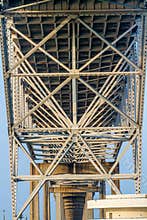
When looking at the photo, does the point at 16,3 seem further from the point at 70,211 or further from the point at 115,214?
the point at 70,211

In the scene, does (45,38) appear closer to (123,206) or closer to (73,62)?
(73,62)

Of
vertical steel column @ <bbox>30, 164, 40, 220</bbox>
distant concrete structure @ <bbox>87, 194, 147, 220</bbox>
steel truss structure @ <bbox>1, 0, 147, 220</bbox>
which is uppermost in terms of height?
steel truss structure @ <bbox>1, 0, 147, 220</bbox>

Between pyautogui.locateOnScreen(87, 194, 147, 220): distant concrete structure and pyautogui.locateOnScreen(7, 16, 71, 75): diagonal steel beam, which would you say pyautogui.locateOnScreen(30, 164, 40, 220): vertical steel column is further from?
pyautogui.locateOnScreen(87, 194, 147, 220): distant concrete structure

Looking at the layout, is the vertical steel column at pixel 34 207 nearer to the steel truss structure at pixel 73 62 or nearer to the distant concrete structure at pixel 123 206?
the steel truss structure at pixel 73 62

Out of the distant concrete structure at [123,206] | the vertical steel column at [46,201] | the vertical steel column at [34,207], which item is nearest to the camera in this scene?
the distant concrete structure at [123,206]

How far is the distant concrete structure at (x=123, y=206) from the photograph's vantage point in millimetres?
36938

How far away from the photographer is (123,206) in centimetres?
3697

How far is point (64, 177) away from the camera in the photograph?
55469 mm

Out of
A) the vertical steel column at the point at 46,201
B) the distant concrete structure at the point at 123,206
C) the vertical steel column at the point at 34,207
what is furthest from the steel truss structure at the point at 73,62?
the vertical steel column at the point at 46,201

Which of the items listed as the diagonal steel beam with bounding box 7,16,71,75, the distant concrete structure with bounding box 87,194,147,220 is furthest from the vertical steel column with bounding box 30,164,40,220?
the distant concrete structure with bounding box 87,194,147,220

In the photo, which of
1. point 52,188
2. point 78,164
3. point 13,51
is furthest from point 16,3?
point 52,188

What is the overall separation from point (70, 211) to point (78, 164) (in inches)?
2027

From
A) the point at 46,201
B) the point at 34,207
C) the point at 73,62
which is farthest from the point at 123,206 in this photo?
the point at 46,201

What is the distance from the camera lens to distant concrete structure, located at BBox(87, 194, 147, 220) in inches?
1454
